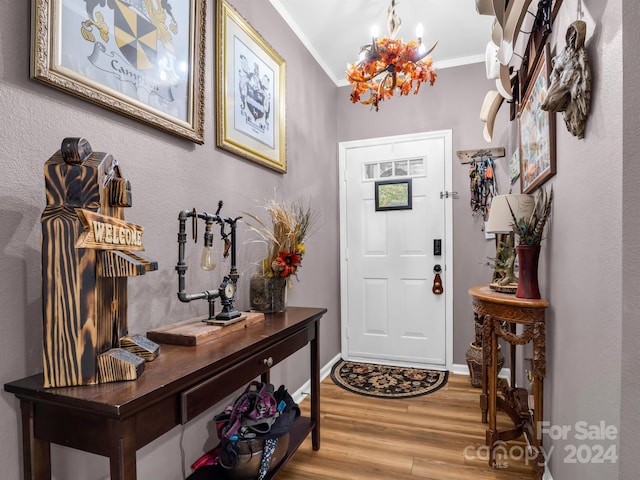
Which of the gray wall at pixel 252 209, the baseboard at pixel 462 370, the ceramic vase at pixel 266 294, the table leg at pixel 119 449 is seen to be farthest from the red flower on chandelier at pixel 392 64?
the baseboard at pixel 462 370

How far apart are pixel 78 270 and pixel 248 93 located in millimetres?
1565

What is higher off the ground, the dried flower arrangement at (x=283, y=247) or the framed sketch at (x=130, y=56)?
the framed sketch at (x=130, y=56)

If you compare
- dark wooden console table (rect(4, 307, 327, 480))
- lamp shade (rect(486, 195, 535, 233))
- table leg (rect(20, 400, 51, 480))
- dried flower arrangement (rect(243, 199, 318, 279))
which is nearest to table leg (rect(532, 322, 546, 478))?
lamp shade (rect(486, 195, 535, 233))

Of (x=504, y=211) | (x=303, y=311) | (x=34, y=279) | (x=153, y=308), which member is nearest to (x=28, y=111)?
(x=34, y=279)

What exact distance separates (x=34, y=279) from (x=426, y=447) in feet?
6.71

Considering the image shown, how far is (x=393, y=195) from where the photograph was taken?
3467mm

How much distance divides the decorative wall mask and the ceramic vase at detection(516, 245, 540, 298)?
0.65m

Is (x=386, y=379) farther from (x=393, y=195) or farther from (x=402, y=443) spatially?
(x=393, y=195)

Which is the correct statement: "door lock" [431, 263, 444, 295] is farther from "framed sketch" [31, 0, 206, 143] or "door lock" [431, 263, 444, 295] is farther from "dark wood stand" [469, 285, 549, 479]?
"framed sketch" [31, 0, 206, 143]

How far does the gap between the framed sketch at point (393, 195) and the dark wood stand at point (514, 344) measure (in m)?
1.37

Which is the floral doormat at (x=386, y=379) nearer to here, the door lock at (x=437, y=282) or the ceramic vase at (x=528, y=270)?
the door lock at (x=437, y=282)

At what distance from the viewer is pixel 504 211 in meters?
1.99

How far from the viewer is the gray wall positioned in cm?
99

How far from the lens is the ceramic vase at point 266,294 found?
6.47ft
